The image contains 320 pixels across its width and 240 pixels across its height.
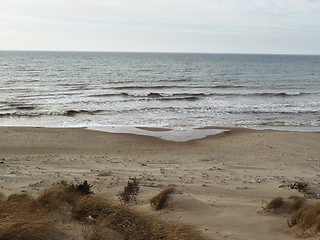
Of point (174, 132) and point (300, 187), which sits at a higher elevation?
point (300, 187)

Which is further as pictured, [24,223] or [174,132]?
[174,132]

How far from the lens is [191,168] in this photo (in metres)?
11.2

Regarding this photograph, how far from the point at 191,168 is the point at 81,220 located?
6.29 m

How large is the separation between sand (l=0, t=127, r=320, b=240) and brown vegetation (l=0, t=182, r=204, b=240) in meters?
0.86

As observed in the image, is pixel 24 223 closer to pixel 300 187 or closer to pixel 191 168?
pixel 300 187

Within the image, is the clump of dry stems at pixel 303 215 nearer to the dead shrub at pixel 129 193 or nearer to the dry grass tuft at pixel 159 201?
the dry grass tuft at pixel 159 201

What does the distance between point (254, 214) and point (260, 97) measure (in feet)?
91.2

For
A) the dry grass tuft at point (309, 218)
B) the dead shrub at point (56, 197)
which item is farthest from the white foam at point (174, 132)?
the dry grass tuft at point (309, 218)

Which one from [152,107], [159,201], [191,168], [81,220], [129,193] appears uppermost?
[81,220]

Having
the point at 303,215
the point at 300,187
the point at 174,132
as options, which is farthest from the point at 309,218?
the point at 174,132

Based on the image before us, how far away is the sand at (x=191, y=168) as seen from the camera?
6523mm

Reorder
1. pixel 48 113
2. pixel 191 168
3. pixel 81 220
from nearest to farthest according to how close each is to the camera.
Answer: pixel 81 220 < pixel 191 168 < pixel 48 113

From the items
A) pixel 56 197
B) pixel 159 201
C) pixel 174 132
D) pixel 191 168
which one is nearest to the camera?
pixel 56 197

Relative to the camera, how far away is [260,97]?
3275 cm
